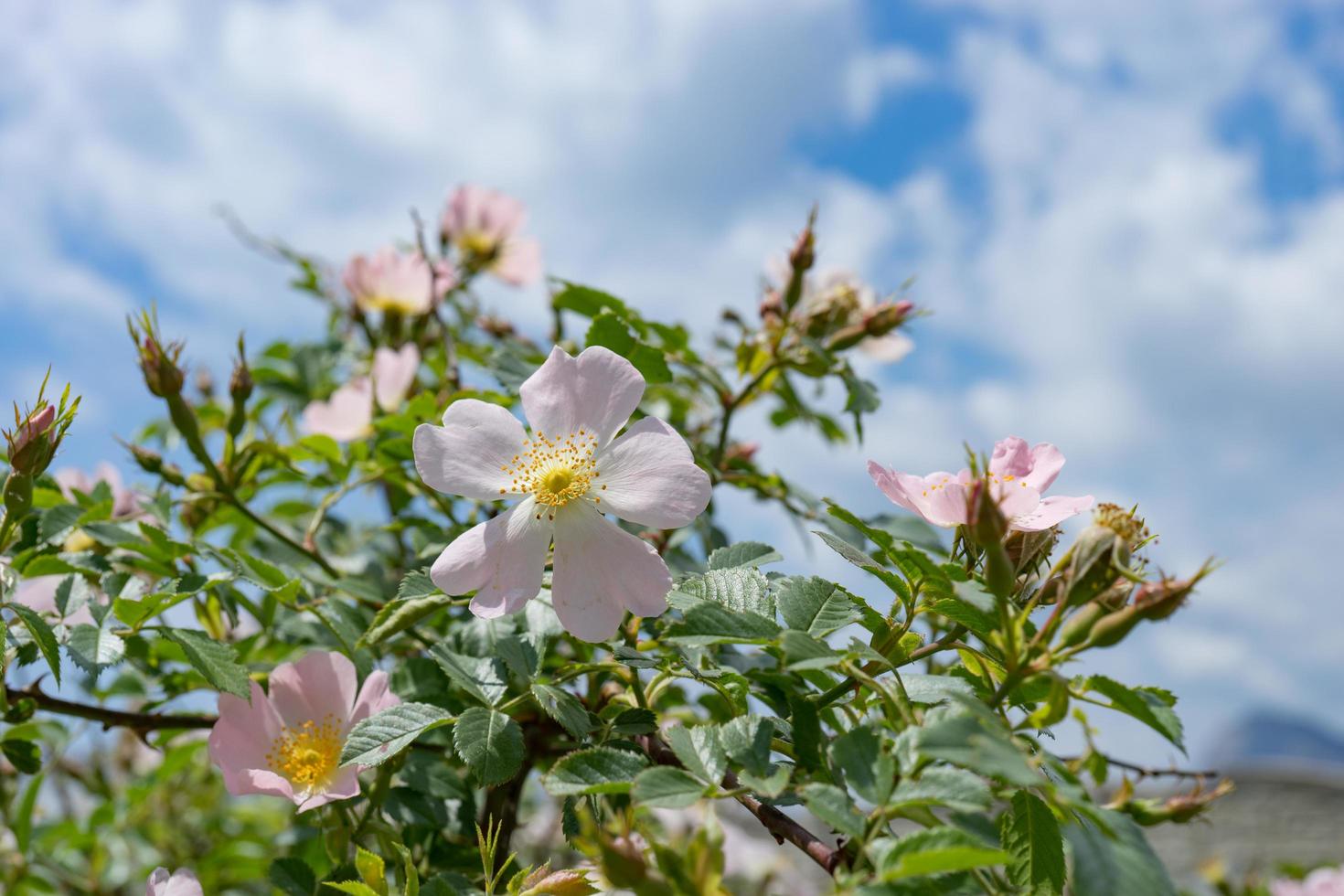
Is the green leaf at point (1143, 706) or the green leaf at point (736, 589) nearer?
the green leaf at point (1143, 706)

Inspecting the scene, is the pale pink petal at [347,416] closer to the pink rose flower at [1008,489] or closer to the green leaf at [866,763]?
the pink rose flower at [1008,489]

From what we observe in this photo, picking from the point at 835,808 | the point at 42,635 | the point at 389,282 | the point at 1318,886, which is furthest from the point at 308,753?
the point at 1318,886

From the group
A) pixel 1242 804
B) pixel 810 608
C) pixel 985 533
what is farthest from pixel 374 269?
pixel 1242 804

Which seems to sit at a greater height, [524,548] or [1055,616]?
[524,548]

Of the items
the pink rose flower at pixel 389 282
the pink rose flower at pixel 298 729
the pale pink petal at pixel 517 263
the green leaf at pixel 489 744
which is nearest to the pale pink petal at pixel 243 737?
the pink rose flower at pixel 298 729

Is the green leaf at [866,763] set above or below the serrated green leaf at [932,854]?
above

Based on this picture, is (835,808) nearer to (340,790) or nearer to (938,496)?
(938,496)

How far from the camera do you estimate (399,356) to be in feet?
6.02

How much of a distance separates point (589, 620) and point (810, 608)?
194 millimetres

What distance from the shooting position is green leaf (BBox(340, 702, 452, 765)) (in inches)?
35.0

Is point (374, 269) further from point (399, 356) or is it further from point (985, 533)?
point (985, 533)

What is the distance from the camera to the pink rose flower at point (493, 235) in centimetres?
235

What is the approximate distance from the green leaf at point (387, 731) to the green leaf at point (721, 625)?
10.6 inches

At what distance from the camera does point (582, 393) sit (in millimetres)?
947
